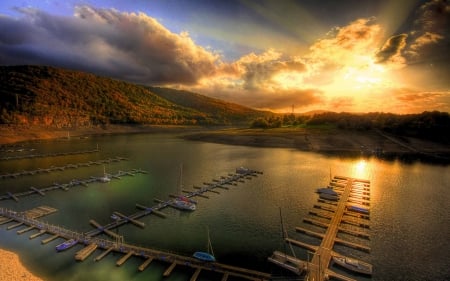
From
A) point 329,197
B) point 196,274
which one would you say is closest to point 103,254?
point 196,274

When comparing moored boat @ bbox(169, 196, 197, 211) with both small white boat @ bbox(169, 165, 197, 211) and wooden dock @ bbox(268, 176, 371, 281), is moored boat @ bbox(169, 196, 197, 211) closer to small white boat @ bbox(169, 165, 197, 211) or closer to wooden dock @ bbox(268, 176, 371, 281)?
small white boat @ bbox(169, 165, 197, 211)

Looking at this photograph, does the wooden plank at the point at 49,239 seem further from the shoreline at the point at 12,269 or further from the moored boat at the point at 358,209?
the moored boat at the point at 358,209

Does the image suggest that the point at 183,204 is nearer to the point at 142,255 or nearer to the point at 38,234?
the point at 142,255

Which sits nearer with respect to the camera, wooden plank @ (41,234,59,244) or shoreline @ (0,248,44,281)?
shoreline @ (0,248,44,281)

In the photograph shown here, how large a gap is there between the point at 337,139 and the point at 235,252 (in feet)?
417

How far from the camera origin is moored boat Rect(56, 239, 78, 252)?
1358 inches

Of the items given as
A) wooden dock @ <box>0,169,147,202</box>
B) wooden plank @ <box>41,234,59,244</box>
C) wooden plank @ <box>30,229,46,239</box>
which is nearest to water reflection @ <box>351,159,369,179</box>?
wooden dock @ <box>0,169,147,202</box>

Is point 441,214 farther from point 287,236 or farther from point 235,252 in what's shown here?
point 235,252

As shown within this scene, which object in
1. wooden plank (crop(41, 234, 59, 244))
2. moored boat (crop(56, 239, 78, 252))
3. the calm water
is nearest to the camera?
the calm water

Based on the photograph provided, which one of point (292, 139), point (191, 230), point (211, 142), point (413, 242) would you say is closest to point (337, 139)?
point (292, 139)

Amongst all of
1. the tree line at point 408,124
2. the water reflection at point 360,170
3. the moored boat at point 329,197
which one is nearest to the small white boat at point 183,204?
the moored boat at point 329,197

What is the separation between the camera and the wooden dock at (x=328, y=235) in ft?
100

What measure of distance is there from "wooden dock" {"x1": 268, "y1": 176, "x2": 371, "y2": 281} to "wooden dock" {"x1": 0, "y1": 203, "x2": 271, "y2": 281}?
13.7 feet

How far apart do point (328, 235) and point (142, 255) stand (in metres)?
26.6
